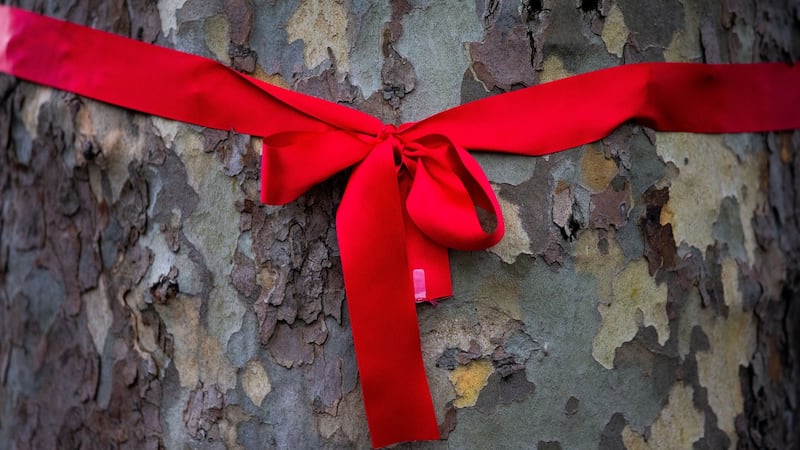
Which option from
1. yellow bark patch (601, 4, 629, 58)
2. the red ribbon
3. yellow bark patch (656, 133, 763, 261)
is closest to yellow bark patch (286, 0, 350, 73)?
the red ribbon

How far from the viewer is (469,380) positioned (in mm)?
1110

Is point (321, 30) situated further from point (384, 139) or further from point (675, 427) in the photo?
point (675, 427)

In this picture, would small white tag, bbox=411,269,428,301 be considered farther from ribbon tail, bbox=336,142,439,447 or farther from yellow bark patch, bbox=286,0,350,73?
yellow bark patch, bbox=286,0,350,73

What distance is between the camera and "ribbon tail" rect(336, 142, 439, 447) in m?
1.08

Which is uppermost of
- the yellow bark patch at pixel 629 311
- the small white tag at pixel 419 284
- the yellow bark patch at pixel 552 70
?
the yellow bark patch at pixel 552 70

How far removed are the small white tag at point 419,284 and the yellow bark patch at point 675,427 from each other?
0.40 meters

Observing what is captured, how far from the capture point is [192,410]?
114cm

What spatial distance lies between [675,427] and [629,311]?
220 millimetres

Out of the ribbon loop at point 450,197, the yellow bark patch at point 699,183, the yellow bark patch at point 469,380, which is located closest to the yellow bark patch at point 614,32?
the yellow bark patch at point 699,183

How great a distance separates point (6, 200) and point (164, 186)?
0.42m

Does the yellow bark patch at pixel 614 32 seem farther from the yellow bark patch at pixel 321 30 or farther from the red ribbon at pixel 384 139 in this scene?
the yellow bark patch at pixel 321 30

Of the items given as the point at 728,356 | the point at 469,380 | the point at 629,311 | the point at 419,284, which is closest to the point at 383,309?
the point at 419,284

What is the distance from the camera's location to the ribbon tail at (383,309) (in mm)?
1078

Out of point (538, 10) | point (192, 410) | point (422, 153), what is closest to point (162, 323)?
point (192, 410)
